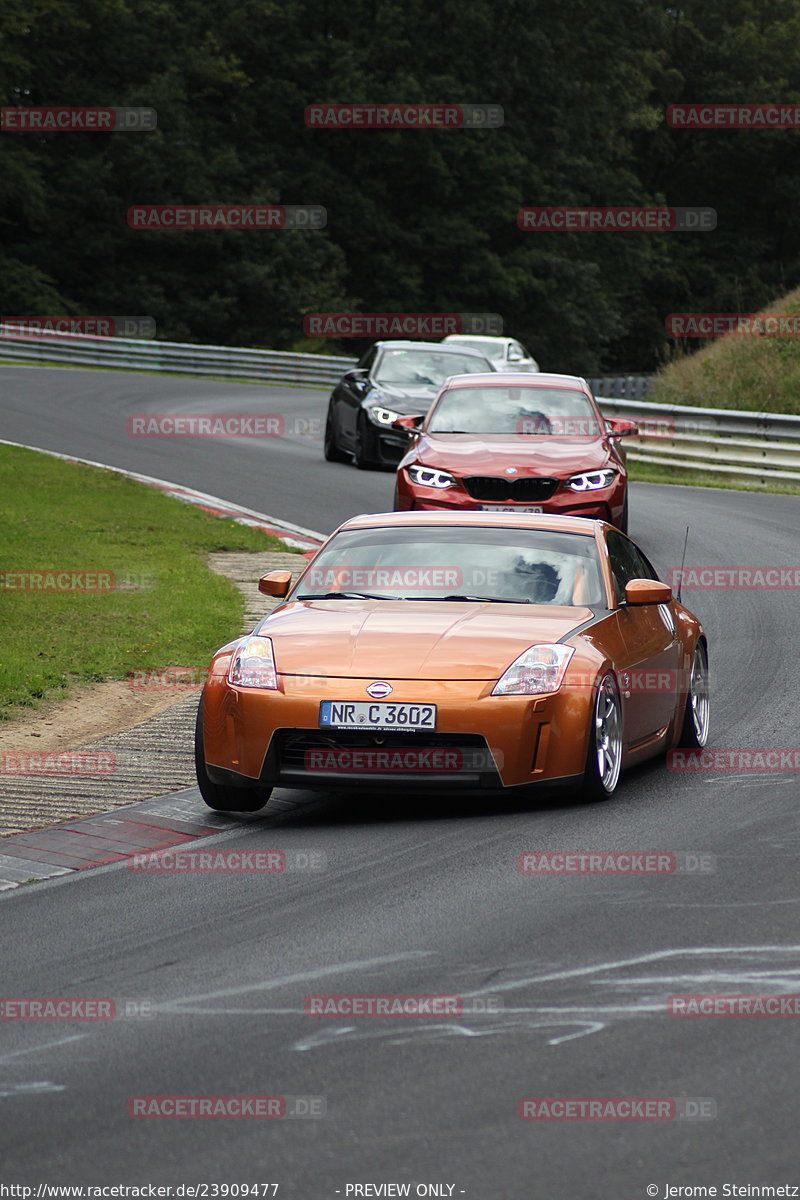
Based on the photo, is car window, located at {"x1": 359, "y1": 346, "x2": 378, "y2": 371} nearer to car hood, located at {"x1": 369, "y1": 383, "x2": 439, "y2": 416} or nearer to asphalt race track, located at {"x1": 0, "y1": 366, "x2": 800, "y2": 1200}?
car hood, located at {"x1": 369, "y1": 383, "x2": 439, "y2": 416}

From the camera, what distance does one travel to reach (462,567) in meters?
9.48

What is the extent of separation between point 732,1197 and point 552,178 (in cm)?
6813

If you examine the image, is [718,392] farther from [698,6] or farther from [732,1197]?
[698,6]

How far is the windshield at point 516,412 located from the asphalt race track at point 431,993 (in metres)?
7.82

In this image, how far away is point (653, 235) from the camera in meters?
81.4

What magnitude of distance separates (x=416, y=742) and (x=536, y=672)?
2.22 feet

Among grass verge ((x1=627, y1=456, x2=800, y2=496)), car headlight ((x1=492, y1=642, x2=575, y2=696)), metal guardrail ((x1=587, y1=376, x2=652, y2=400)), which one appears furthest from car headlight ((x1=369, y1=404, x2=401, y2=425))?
metal guardrail ((x1=587, y1=376, x2=652, y2=400))

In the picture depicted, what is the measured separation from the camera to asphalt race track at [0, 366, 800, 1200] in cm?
445

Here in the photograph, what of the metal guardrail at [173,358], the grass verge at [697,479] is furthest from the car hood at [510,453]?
the metal guardrail at [173,358]

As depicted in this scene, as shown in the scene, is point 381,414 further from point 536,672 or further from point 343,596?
point 536,672

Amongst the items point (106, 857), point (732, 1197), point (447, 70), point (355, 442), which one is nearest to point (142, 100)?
point (447, 70)

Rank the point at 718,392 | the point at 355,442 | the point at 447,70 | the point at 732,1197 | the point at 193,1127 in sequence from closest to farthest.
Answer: the point at 732,1197 → the point at 193,1127 → the point at 355,442 → the point at 718,392 → the point at 447,70

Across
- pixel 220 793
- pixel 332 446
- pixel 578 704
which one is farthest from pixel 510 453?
pixel 332 446

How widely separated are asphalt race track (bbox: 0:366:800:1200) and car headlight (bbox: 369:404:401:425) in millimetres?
14553
